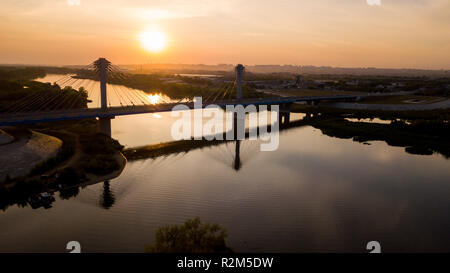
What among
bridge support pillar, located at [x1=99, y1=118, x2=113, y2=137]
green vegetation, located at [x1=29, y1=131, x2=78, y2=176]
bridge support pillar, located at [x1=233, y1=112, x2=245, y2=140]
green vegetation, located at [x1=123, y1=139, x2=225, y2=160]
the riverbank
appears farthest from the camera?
bridge support pillar, located at [x1=233, y1=112, x2=245, y2=140]

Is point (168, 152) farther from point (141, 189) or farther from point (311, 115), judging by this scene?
point (311, 115)

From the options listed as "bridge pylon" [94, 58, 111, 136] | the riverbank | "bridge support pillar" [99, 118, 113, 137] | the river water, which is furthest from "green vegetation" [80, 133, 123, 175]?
the river water

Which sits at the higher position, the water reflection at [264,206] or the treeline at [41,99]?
the treeline at [41,99]

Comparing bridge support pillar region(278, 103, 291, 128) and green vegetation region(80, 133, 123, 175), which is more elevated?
bridge support pillar region(278, 103, 291, 128)

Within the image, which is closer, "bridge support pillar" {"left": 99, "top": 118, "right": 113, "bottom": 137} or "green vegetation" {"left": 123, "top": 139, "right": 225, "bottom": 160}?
"green vegetation" {"left": 123, "top": 139, "right": 225, "bottom": 160}

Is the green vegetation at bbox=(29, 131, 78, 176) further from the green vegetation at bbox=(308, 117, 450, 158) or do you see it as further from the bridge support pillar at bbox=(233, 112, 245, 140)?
the green vegetation at bbox=(308, 117, 450, 158)

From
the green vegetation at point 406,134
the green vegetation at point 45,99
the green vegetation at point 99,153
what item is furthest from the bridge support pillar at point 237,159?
the green vegetation at point 45,99

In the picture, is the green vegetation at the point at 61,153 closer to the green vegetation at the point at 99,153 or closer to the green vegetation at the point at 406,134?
the green vegetation at the point at 99,153

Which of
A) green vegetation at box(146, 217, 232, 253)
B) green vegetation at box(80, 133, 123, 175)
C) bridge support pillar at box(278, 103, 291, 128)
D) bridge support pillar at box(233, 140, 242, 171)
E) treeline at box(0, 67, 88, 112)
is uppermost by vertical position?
treeline at box(0, 67, 88, 112)
